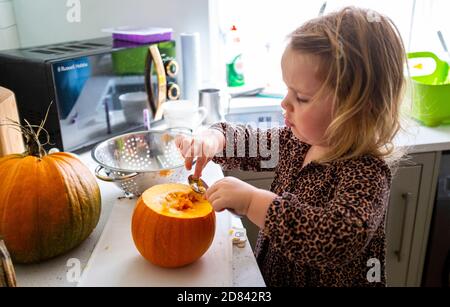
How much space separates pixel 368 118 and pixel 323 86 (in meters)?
0.10

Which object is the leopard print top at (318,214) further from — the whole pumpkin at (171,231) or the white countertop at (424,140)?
the white countertop at (424,140)

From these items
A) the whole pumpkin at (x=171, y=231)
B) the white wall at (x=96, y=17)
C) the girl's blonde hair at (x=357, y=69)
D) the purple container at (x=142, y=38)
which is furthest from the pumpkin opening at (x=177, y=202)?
the white wall at (x=96, y=17)

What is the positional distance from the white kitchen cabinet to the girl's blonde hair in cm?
58

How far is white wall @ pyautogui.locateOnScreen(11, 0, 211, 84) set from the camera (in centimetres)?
132

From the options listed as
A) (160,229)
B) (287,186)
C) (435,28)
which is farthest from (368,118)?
(435,28)

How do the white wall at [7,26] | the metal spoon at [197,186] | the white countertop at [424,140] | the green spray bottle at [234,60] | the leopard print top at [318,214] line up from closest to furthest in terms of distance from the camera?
the leopard print top at [318,214] → the metal spoon at [197,186] → the white countertop at [424,140] → the white wall at [7,26] → the green spray bottle at [234,60]

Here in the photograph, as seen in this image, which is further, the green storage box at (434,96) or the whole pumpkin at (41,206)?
the green storage box at (434,96)

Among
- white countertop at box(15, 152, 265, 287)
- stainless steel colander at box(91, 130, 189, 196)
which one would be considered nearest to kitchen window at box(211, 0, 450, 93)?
stainless steel colander at box(91, 130, 189, 196)

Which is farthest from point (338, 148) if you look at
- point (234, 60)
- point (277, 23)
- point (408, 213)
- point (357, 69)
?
point (277, 23)

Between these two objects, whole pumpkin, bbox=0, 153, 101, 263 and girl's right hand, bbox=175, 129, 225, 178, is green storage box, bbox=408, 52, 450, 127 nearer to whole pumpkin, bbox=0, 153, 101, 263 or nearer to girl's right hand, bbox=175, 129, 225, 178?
girl's right hand, bbox=175, 129, 225, 178

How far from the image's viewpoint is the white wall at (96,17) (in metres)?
1.32

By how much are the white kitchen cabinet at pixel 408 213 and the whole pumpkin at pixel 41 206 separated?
58 centimetres

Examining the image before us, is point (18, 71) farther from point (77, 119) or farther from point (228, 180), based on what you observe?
point (228, 180)

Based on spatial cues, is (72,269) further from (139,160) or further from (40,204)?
(139,160)
